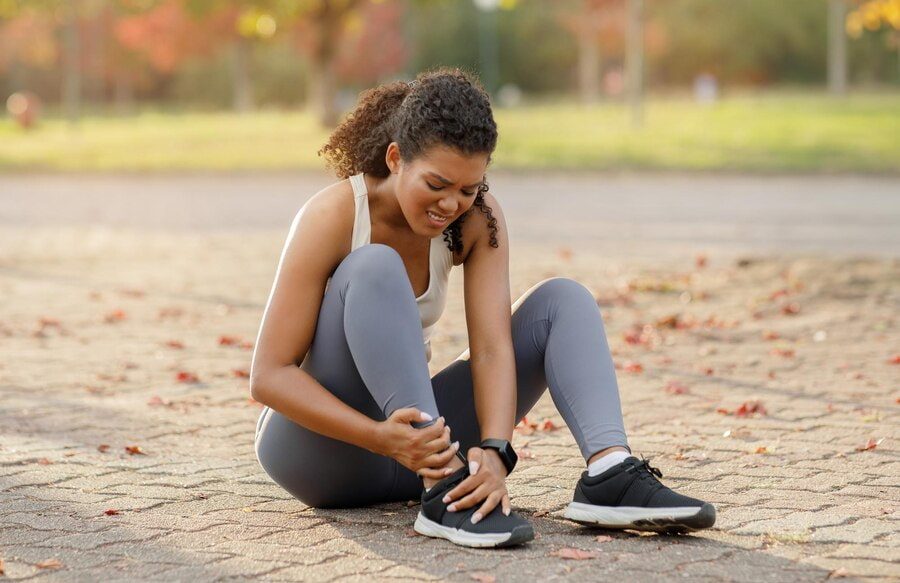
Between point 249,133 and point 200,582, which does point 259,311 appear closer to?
point 200,582

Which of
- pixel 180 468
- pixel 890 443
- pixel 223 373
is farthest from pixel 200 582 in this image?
pixel 223 373

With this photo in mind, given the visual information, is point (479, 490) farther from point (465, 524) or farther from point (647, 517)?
point (647, 517)

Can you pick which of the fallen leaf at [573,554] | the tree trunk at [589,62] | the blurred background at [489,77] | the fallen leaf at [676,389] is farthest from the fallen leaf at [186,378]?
the tree trunk at [589,62]

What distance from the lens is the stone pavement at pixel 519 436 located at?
351 cm

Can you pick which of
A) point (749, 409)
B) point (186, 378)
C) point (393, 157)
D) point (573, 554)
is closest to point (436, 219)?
point (393, 157)

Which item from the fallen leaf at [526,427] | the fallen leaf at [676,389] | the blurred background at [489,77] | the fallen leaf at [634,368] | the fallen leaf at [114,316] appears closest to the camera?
the fallen leaf at [526,427]

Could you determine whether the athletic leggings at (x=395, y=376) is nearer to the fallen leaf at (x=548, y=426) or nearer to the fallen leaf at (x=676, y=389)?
the fallen leaf at (x=548, y=426)

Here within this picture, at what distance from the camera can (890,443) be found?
4.93 m

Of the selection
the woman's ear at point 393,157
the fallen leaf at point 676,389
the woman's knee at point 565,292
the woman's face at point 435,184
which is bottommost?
the fallen leaf at point 676,389

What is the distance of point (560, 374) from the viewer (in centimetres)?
383

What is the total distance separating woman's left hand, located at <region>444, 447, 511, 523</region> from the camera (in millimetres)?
3592

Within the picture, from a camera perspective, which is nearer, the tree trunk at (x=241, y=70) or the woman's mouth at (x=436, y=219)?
the woman's mouth at (x=436, y=219)

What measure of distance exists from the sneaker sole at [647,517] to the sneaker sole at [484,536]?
22cm

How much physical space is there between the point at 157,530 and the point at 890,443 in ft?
8.79
